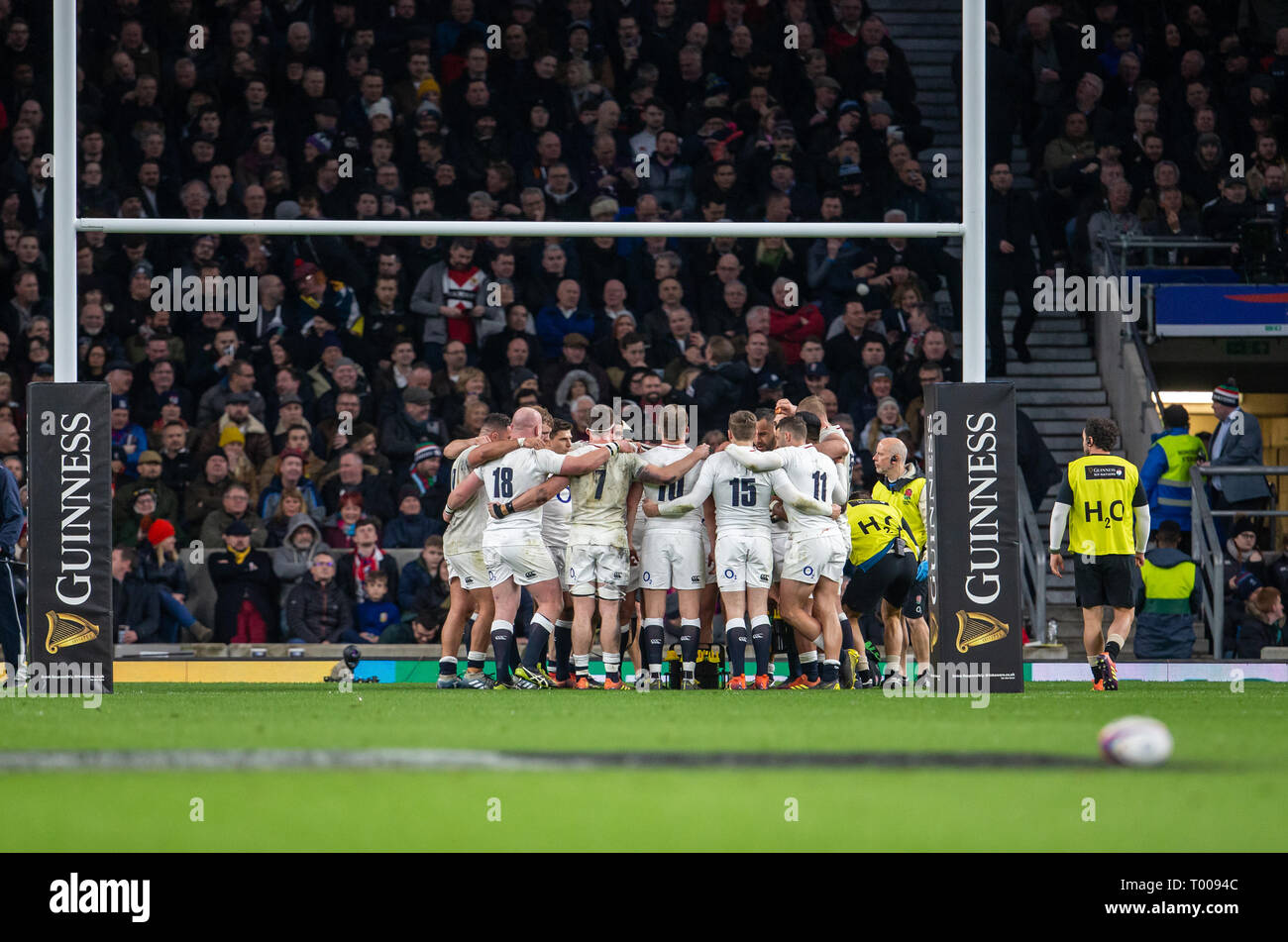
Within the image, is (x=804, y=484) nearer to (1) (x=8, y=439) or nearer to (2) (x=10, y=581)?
(2) (x=10, y=581)

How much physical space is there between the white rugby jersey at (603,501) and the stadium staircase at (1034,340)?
203 inches

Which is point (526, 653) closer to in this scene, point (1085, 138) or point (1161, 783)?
point (1161, 783)

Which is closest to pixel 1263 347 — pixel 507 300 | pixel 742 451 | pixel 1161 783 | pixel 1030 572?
pixel 1030 572

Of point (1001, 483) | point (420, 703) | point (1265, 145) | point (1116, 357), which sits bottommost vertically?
point (420, 703)

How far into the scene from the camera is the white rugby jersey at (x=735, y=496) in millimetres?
13664

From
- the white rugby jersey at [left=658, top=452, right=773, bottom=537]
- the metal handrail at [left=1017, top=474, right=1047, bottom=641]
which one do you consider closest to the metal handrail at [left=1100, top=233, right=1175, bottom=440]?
the metal handrail at [left=1017, top=474, right=1047, bottom=641]

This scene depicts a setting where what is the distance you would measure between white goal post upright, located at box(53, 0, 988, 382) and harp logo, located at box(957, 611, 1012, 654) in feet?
5.26

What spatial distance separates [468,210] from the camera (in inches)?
802

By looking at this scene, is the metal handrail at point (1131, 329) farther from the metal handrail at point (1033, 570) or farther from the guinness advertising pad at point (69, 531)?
the guinness advertising pad at point (69, 531)

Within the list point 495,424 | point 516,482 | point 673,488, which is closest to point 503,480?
point 516,482

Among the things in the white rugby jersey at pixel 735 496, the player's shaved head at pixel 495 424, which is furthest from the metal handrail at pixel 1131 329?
the player's shaved head at pixel 495 424

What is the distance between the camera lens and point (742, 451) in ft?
43.9

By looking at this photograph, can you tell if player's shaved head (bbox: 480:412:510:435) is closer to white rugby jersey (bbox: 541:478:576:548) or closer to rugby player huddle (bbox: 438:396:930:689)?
rugby player huddle (bbox: 438:396:930:689)

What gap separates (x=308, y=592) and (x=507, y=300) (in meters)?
4.57
